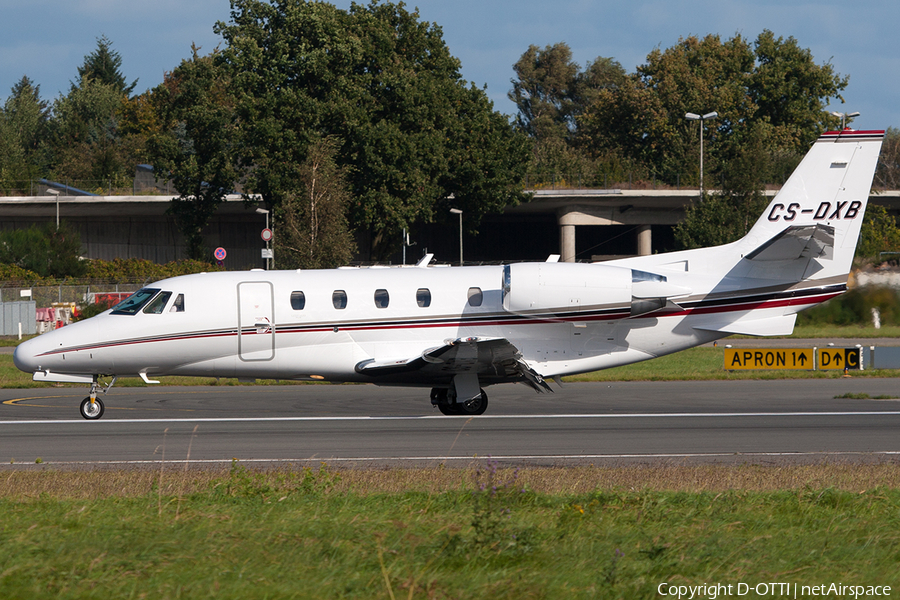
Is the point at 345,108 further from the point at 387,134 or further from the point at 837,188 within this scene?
the point at 837,188

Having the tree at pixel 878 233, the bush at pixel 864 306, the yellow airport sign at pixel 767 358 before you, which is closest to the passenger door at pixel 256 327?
the yellow airport sign at pixel 767 358

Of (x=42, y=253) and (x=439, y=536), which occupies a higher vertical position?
(x=42, y=253)

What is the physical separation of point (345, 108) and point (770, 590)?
164ft

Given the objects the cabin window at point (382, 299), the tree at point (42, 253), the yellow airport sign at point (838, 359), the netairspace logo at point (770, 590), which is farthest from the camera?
the tree at point (42, 253)

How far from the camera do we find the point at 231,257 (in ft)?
237

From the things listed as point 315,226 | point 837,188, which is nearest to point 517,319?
point 837,188

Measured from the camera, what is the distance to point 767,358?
2612cm

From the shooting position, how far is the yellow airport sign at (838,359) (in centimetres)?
2588

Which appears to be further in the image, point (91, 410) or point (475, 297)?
point (475, 297)

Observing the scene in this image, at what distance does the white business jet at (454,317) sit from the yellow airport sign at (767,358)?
724 centimetres

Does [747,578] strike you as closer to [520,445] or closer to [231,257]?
[520,445]

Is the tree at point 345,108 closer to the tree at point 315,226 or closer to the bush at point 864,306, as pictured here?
the tree at point 315,226

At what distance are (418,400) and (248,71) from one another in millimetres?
38245

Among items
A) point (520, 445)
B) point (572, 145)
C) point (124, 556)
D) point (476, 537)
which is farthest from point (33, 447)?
point (572, 145)
